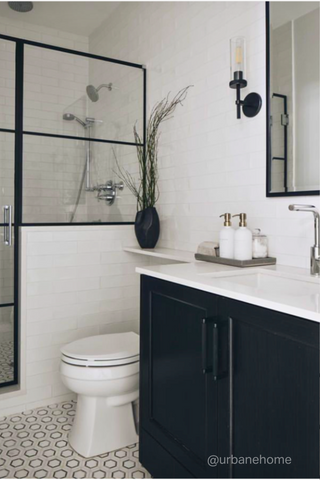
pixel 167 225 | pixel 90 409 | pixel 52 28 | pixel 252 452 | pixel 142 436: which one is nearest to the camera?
pixel 252 452

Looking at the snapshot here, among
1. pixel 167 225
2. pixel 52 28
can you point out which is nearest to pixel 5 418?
A: pixel 167 225

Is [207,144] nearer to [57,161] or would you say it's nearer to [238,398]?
[57,161]

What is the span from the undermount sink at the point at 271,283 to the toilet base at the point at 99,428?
0.93 meters

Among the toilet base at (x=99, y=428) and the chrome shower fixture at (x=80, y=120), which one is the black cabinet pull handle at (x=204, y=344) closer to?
the toilet base at (x=99, y=428)

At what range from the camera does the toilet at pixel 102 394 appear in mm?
1894

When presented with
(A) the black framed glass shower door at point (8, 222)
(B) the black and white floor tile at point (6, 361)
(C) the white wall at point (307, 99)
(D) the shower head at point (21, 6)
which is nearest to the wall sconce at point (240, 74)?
(C) the white wall at point (307, 99)

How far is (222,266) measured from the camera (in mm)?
1766

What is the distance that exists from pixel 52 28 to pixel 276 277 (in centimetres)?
308

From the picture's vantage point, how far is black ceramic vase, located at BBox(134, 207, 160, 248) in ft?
8.28

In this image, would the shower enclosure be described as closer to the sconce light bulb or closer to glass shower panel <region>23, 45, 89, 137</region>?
glass shower panel <region>23, 45, 89, 137</region>

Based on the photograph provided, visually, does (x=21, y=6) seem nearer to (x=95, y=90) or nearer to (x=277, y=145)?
(x=95, y=90)

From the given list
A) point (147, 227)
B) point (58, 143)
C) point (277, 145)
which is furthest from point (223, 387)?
point (58, 143)

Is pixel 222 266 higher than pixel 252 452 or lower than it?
higher

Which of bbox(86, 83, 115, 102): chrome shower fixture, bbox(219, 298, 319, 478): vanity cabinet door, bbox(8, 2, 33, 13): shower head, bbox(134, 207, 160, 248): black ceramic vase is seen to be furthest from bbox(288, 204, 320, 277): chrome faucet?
bbox(8, 2, 33, 13): shower head
